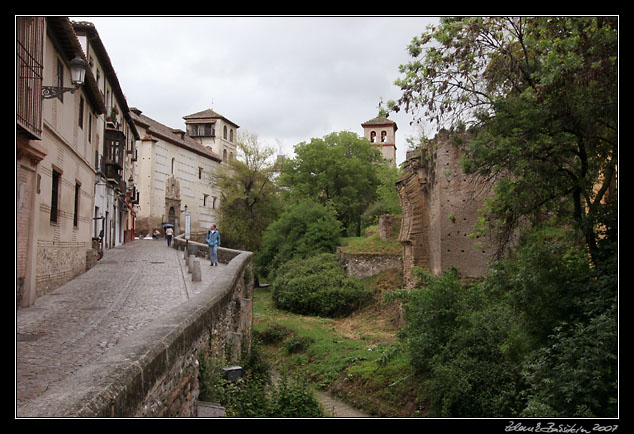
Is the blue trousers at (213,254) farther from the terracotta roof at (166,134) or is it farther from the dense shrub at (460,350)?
the terracotta roof at (166,134)

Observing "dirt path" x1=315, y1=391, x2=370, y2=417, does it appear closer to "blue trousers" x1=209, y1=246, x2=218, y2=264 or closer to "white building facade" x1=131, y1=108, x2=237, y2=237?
"blue trousers" x1=209, y1=246, x2=218, y2=264

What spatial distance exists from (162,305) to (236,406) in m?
3.87

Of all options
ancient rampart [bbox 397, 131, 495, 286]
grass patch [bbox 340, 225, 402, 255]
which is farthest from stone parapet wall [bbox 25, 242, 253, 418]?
grass patch [bbox 340, 225, 402, 255]

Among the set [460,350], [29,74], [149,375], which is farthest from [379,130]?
[149,375]

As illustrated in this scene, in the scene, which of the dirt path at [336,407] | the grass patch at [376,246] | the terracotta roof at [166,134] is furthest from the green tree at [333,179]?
the dirt path at [336,407]

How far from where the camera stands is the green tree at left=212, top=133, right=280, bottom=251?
42.6 metres

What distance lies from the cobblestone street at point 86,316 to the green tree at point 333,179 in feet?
85.4

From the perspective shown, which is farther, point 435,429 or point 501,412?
point 501,412

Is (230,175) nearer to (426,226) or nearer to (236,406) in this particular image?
(426,226)

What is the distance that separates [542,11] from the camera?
5828 millimetres

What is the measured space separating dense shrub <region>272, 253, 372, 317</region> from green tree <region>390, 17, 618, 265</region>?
1712cm

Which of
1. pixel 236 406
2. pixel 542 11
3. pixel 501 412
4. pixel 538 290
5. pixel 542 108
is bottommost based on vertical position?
pixel 501 412

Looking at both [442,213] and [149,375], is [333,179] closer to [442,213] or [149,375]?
[442,213]

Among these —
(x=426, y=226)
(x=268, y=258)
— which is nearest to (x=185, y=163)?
(x=268, y=258)
